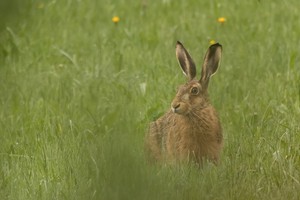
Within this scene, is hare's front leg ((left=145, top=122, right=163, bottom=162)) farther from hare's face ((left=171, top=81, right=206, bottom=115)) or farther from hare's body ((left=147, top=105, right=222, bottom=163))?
hare's face ((left=171, top=81, right=206, bottom=115))

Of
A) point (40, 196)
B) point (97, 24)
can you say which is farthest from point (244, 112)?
point (97, 24)

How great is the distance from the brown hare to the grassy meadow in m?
0.12

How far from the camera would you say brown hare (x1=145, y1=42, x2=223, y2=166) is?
4828mm

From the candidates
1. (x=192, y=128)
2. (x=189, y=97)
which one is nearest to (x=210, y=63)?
(x=189, y=97)

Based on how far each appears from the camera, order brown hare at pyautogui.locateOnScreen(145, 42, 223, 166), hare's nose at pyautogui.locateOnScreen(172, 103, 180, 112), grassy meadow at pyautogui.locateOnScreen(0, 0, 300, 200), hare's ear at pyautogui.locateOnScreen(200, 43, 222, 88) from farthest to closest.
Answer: hare's ear at pyautogui.locateOnScreen(200, 43, 222, 88) → brown hare at pyautogui.locateOnScreen(145, 42, 223, 166) → hare's nose at pyautogui.locateOnScreen(172, 103, 180, 112) → grassy meadow at pyautogui.locateOnScreen(0, 0, 300, 200)

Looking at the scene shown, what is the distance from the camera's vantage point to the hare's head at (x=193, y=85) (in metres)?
4.84

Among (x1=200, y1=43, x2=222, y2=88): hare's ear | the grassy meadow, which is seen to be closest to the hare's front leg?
the grassy meadow

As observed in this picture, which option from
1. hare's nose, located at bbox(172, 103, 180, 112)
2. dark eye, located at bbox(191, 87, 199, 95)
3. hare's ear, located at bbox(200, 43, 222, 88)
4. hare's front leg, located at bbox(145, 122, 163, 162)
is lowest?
hare's front leg, located at bbox(145, 122, 163, 162)

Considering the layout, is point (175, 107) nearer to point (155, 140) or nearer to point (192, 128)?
point (192, 128)

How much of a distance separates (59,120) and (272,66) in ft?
6.99

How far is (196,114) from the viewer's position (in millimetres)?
4906

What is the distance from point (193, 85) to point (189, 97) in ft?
0.27

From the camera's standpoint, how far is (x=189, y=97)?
16.0 feet

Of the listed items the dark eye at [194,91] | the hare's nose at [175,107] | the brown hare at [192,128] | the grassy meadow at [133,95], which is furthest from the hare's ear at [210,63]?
the grassy meadow at [133,95]
